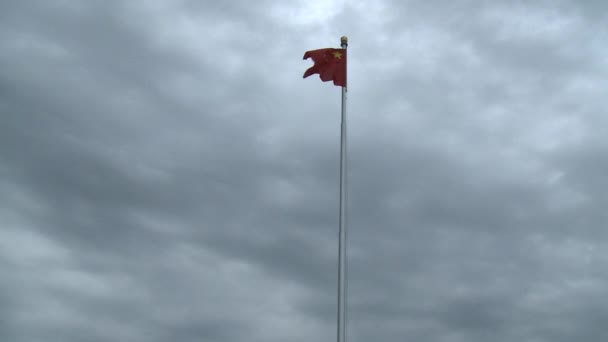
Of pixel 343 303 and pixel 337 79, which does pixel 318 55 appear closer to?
pixel 337 79


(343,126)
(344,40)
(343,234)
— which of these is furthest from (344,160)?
(344,40)

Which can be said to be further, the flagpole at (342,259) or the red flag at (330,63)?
the red flag at (330,63)

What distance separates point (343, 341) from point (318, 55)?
14.8 meters

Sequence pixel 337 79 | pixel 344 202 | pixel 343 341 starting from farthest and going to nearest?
pixel 337 79
pixel 344 202
pixel 343 341

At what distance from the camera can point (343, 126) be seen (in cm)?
3547

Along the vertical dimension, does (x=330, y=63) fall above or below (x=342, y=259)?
above

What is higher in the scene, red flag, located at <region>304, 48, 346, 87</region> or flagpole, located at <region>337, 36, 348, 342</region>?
red flag, located at <region>304, 48, 346, 87</region>

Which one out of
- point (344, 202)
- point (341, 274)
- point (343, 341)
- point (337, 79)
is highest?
point (337, 79)

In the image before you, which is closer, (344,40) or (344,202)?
(344,202)

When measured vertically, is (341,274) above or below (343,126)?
below

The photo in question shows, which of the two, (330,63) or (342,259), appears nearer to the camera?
(342,259)

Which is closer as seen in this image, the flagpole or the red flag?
the flagpole

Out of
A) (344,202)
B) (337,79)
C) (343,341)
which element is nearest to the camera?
(343,341)

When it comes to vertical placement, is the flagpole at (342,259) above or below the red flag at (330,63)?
below
